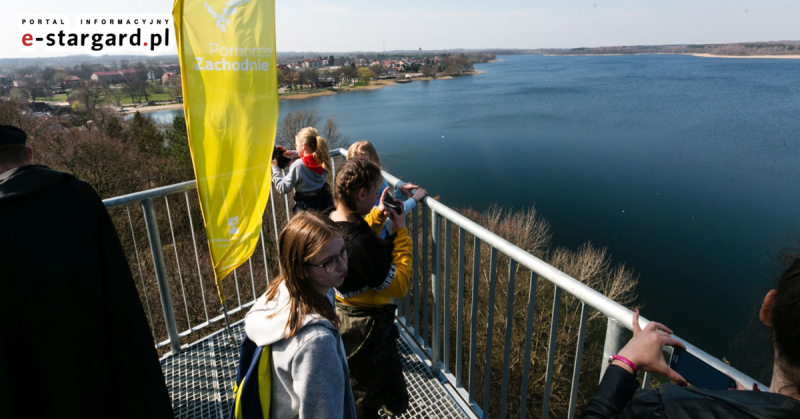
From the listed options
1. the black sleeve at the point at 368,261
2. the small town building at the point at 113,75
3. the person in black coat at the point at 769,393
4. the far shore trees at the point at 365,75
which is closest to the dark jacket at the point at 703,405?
the person in black coat at the point at 769,393

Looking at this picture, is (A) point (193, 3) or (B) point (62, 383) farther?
(A) point (193, 3)

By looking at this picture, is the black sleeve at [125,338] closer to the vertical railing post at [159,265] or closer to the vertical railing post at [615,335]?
the vertical railing post at [159,265]

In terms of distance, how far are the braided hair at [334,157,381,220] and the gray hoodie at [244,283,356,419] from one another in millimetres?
584

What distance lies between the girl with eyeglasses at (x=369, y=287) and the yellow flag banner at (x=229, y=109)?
780mm

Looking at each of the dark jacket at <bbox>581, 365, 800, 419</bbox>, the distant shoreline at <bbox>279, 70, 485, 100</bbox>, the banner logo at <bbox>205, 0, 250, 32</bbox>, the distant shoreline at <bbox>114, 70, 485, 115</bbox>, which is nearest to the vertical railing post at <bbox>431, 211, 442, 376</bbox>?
the dark jacket at <bbox>581, 365, 800, 419</bbox>

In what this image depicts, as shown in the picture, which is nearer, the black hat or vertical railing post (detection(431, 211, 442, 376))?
the black hat

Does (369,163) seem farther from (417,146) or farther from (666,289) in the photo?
(417,146)

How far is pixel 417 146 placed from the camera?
37844mm

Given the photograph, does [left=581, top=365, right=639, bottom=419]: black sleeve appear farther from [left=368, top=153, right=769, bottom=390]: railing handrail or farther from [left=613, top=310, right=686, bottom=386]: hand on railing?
[left=368, top=153, right=769, bottom=390]: railing handrail

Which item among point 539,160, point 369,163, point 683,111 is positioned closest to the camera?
point 369,163

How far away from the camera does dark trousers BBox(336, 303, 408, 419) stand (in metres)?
1.82

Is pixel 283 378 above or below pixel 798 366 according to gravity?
below

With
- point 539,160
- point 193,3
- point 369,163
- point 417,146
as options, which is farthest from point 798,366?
point 417,146

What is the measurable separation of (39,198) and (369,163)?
3.48 feet
